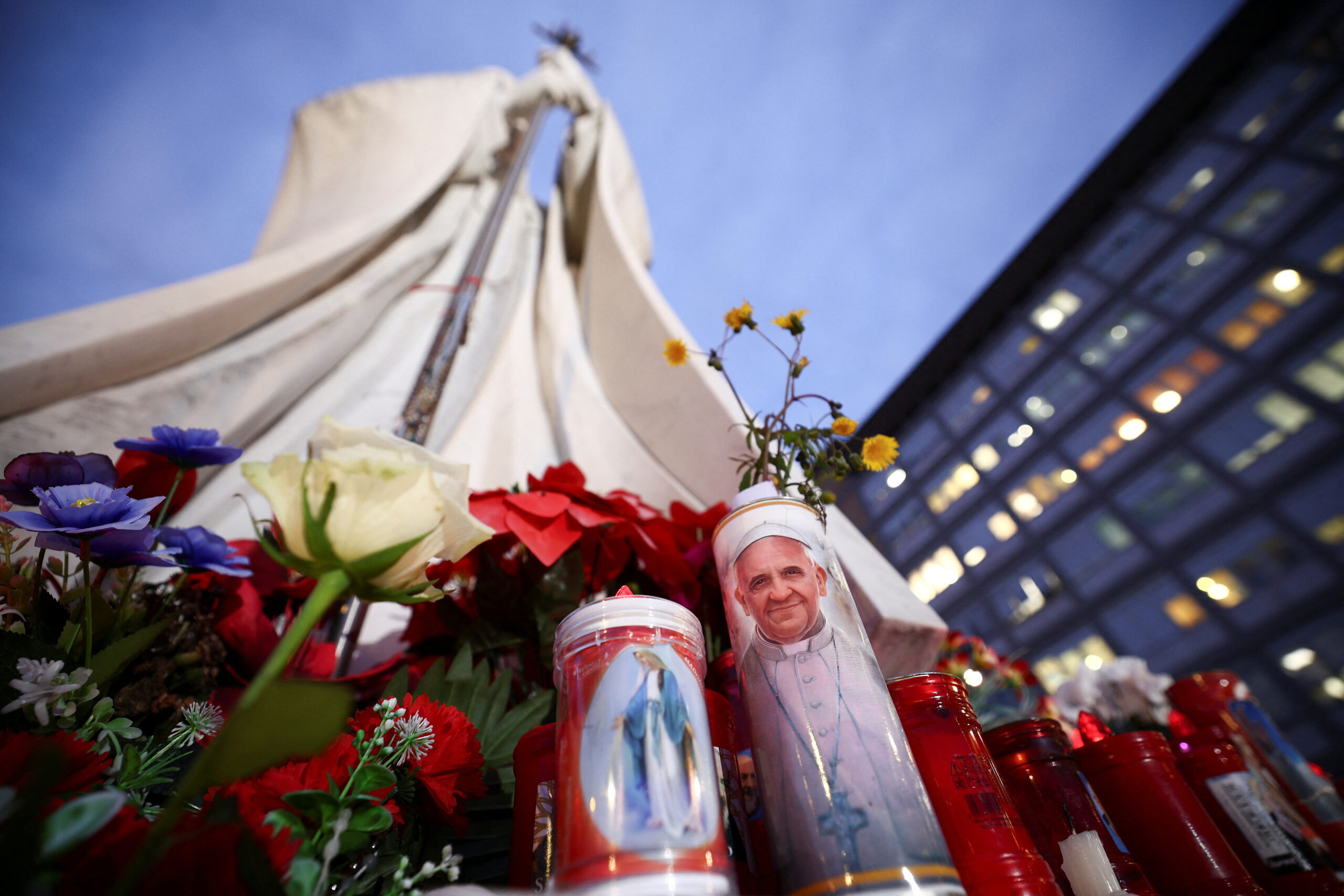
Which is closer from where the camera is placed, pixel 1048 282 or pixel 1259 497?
pixel 1259 497

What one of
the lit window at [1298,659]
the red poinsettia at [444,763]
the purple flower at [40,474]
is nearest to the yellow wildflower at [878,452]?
the red poinsettia at [444,763]

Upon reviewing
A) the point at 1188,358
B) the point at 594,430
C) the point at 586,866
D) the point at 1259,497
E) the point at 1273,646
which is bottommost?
the point at 586,866

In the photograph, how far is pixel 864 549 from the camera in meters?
0.75

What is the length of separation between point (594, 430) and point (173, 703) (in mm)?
843

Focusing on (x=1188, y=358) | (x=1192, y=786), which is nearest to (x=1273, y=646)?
(x=1188, y=358)

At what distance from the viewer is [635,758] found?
1.07 ft

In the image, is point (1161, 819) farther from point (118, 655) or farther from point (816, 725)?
point (118, 655)

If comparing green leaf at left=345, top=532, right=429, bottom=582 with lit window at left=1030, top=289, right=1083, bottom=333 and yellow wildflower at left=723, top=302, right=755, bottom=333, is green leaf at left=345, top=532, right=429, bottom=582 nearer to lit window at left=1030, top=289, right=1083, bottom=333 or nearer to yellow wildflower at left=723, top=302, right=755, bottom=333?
yellow wildflower at left=723, top=302, right=755, bottom=333

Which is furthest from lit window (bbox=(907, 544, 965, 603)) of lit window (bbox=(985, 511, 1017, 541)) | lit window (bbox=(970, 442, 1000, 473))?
lit window (bbox=(970, 442, 1000, 473))

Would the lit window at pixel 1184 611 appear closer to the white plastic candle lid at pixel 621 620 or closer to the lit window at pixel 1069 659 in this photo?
the lit window at pixel 1069 659

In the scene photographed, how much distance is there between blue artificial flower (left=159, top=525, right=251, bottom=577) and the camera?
1.62ft

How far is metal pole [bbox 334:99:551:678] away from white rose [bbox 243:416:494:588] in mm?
380

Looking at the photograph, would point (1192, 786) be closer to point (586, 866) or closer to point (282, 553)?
point (586, 866)

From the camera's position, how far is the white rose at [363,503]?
31 centimetres
